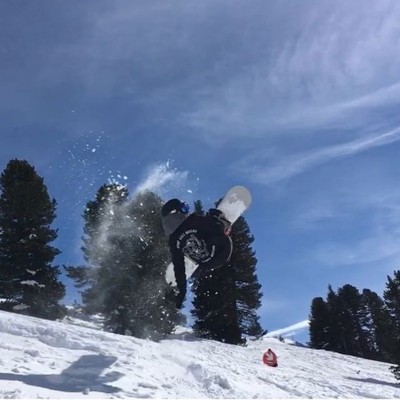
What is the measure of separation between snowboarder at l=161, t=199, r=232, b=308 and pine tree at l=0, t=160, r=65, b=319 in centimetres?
1576

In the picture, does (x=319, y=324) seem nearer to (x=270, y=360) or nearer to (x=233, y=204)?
(x=270, y=360)

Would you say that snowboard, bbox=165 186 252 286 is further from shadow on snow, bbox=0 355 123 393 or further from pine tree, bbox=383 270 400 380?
pine tree, bbox=383 270 400 380

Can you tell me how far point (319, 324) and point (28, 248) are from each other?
37.2m

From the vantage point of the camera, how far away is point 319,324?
5112cm

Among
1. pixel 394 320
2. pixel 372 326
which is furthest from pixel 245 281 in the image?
pixel 372 326

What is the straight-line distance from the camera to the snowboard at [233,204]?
1217 cm

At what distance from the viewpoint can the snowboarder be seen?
34.1 feet

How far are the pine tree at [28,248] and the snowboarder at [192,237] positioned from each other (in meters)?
15.8

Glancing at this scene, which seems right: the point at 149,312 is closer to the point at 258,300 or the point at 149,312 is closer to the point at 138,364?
the point at 258,300

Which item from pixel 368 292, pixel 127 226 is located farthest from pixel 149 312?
pixel 368 292

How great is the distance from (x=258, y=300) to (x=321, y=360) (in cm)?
756

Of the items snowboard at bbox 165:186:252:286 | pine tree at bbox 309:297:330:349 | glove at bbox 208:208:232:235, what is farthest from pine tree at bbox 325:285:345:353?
glove at bbox 208:208:232:235

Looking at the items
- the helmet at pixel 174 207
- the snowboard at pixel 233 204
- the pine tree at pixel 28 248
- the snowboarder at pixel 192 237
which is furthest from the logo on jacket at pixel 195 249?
the pine tree at pixel 28 248

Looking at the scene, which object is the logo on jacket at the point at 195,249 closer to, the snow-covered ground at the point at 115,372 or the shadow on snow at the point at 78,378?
the snow-covered ground at the point at 115,372
